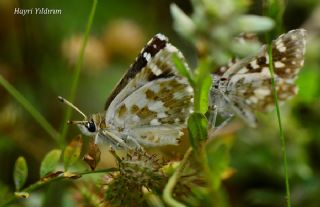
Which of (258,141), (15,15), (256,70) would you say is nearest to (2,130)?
(15,15)

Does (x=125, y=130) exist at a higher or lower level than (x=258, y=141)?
higher

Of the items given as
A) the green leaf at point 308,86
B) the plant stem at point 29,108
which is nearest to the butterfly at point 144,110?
the plant stem at point 29,108

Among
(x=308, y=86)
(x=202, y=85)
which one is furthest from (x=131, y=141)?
(x=308, y=86)

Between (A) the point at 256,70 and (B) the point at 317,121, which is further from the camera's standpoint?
(B) the point at 317,121

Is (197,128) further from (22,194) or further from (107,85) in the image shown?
(107,85)

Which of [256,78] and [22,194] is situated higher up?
[256,78]

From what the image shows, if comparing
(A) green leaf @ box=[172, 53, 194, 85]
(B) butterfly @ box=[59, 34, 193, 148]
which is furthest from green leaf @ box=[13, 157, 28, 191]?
(A) green leaf @ box=[172, 53, 194, 85]

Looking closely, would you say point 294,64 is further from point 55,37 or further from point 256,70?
point 55,37
